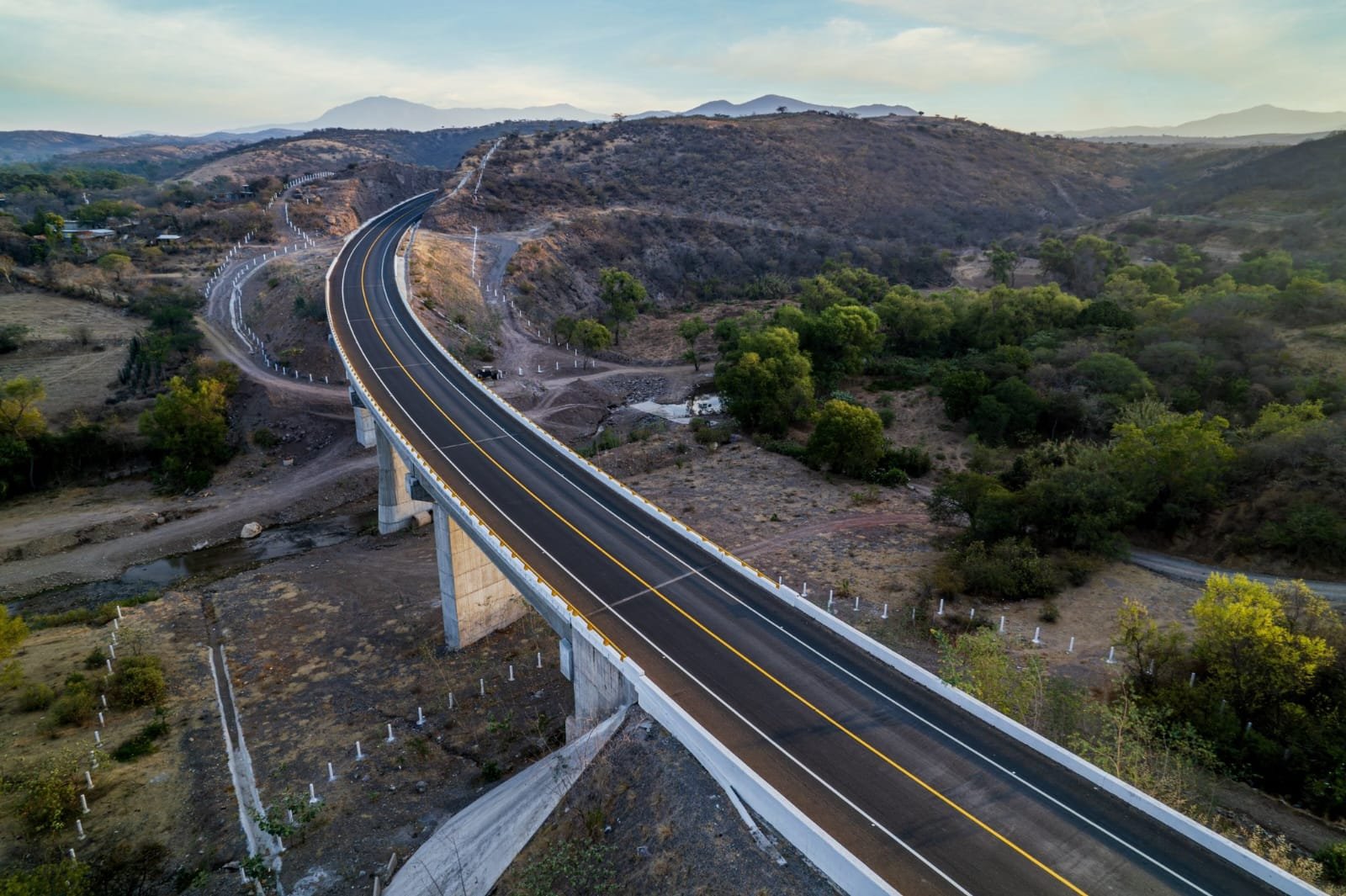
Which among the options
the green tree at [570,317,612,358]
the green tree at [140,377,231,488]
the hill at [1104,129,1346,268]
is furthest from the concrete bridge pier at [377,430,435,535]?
the hill at [1104,129,1346,268]

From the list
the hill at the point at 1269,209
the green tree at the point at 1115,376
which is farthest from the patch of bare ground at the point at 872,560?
the hill at the point at 1269,209

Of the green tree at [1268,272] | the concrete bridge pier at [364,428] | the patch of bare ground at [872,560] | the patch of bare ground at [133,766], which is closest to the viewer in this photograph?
the patch of bare ground at [133,766]

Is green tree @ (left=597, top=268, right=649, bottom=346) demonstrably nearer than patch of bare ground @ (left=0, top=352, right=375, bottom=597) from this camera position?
No

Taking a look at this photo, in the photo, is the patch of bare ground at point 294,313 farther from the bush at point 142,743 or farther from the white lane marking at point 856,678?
the bush at point 142,743

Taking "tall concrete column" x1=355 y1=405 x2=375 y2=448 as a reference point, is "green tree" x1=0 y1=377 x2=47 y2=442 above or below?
above

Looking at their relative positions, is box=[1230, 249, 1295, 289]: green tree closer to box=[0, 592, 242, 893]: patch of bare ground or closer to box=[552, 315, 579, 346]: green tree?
box=[552, 315, 579, 346]: green tree

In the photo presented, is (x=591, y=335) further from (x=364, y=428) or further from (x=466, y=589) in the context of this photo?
(x=466, y=589)

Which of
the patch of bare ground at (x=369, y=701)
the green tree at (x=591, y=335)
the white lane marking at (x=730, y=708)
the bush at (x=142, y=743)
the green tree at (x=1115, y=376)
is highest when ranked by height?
the green tree at (x=1115, y=376)
